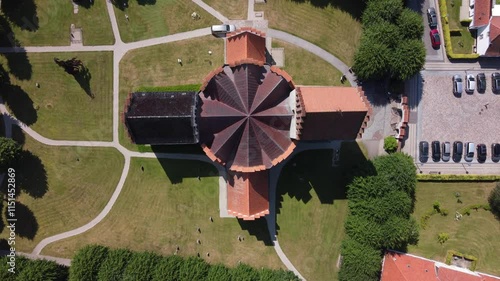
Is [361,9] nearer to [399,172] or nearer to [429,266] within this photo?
[399,172]

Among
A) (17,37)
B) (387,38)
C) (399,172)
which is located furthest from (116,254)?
(387,38)

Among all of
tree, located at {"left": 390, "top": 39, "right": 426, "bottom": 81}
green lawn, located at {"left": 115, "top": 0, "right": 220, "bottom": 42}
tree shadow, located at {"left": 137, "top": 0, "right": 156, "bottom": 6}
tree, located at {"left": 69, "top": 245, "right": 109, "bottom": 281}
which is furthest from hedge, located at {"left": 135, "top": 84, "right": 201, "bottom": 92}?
tree, located at {"left": 390, "top": 39, "right": 426, "bottom": 81}

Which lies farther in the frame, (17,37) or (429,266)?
(17,37)

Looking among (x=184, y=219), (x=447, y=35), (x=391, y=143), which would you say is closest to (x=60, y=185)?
(x=184, y=219)

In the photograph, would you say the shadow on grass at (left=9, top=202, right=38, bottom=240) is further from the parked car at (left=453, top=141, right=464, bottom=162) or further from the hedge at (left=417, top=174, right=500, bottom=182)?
the parked car at (left=453, top=141, right=464, bottom=162)

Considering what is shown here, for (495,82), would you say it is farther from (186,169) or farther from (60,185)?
(60,185)

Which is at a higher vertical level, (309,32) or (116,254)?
(309,32)
